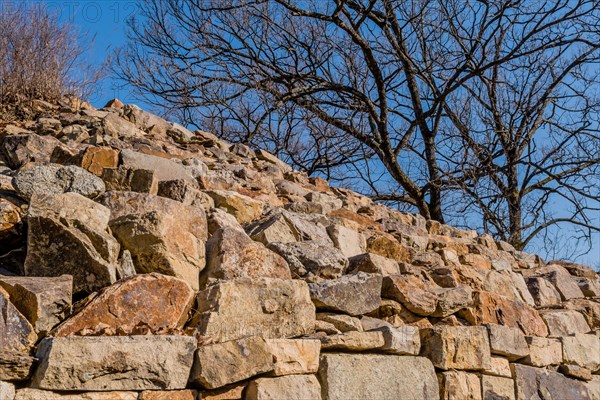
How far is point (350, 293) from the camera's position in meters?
3.11

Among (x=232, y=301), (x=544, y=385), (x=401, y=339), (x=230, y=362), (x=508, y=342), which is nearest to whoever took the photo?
(x=230, y=362)

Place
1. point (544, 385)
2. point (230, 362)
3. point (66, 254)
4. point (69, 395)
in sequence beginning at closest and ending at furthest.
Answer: point (69, 395), point (230, 362), point (66, 254), point (544, 385)

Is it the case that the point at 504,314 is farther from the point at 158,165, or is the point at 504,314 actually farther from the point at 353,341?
the point at 158,165

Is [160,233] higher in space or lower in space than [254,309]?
higher

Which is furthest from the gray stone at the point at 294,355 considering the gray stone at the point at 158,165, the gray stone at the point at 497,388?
the gray stone at the point at 158,165

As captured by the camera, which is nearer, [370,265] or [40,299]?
[40,299]

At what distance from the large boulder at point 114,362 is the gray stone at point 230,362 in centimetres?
5

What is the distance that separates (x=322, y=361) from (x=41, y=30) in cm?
527

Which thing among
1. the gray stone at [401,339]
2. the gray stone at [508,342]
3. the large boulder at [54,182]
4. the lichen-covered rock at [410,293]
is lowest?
the gray stone at [401,339]

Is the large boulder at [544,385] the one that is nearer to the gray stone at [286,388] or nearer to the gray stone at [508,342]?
the gray stone at [508,342]

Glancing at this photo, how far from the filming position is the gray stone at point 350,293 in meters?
3.02

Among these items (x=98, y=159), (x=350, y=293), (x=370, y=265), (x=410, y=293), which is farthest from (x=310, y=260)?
(x=98, y=159)

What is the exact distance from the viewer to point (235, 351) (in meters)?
2.44

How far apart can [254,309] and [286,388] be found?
0.35 metres
